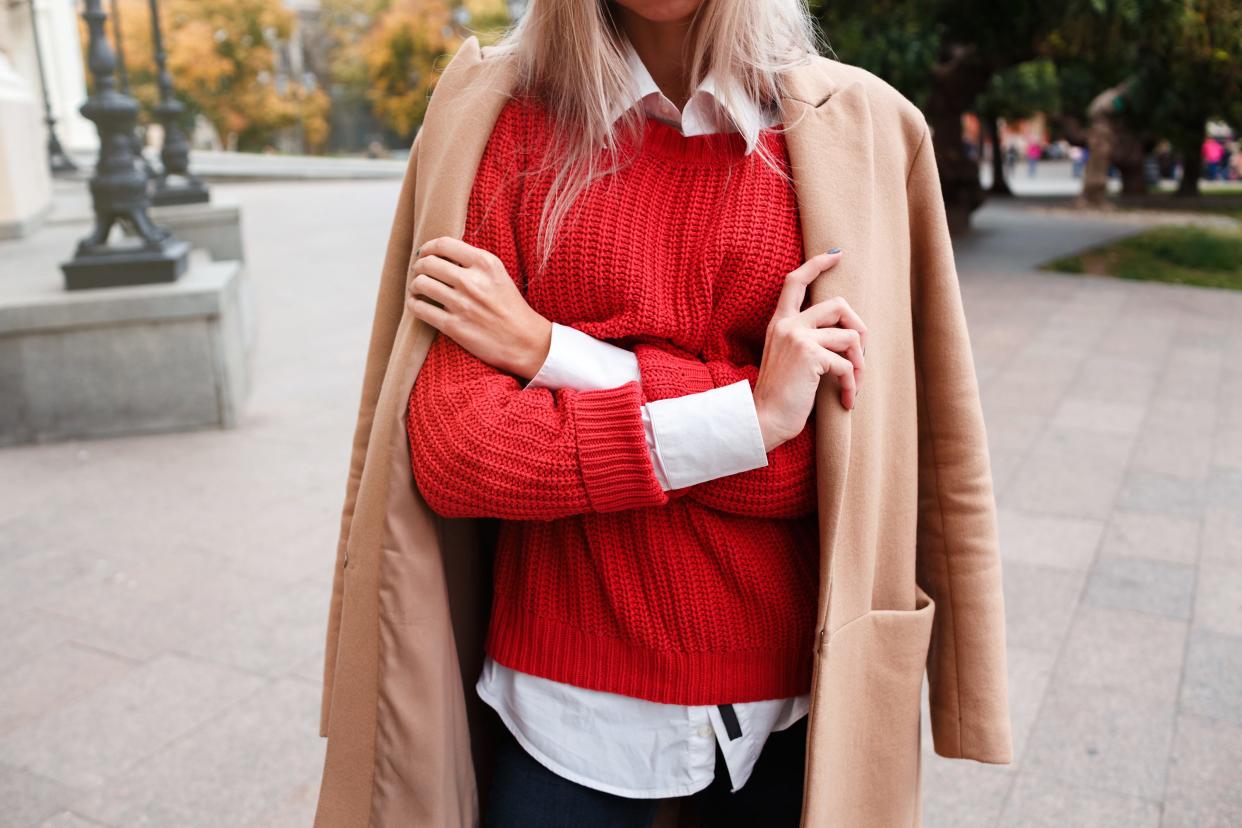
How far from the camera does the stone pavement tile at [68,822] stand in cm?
269

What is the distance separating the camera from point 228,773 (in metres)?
2.91

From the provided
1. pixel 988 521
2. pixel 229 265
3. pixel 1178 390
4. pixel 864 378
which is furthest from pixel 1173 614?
pixel 229 265

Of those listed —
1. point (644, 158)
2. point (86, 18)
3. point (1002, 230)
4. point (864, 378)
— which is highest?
point (86, 18)

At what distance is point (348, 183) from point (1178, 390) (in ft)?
67.7

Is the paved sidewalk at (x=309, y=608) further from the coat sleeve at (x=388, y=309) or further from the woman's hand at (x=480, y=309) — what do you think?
the woman's hand at (x=480, y=309)

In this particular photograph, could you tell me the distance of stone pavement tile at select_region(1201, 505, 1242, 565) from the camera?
4418 mm

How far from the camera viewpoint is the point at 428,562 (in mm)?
1456

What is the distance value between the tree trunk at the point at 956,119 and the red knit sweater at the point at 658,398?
40.3 feet

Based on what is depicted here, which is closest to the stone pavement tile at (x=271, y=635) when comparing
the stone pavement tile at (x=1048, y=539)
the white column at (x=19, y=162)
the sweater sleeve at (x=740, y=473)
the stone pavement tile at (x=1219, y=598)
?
the sweater sleeve at (x=740, y=473)

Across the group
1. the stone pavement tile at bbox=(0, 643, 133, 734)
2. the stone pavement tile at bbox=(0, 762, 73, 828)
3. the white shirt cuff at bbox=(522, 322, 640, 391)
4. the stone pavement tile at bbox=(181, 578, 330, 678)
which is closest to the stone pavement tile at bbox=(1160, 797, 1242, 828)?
the white shirt cuff at bbox=(522, 322, 640, 391)

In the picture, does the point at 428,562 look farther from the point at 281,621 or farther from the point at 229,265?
the point at 229,265

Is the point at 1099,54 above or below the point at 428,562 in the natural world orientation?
above

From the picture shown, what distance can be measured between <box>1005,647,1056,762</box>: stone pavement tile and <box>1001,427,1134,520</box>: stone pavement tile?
1489 mm

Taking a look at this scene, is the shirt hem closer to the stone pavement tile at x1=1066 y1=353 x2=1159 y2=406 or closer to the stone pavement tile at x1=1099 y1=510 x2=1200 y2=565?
the stone pavement tile at x1=1099 y1=510 x2=1200 y2=565
